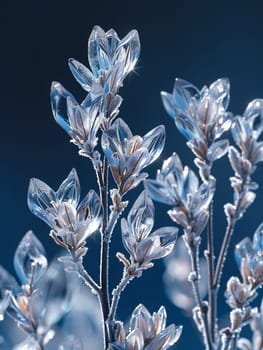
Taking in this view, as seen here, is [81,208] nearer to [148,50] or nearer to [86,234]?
[86,234]

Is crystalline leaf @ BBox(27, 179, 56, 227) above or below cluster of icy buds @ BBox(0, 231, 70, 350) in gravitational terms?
above

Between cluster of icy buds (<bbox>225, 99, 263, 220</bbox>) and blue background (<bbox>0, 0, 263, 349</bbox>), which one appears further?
blue background (<bbox>0, 0, 263, 349</bbox>)

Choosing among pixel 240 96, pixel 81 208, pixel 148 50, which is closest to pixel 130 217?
pixel 81 208

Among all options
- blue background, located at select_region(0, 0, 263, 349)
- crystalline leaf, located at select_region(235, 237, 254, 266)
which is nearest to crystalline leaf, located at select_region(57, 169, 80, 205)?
crystalline leaf, located at select_region(235, 237, 254, 266)

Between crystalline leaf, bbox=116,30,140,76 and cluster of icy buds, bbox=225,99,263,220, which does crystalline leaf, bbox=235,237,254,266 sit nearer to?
cluster of icy buds, bbox=225,99,263,220

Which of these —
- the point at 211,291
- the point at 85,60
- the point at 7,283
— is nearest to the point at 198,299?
the point at 211,291

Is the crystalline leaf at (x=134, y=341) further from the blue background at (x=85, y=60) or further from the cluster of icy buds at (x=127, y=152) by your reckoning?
the blue background at (x=85, y=60)

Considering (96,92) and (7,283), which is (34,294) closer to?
(7,283)
